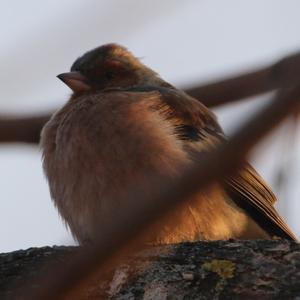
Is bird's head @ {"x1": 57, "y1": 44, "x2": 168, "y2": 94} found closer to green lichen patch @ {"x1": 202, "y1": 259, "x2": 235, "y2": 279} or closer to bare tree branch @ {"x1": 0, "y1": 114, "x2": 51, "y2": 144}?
bare tree branch @ {"x1": 0, "y1": 114, "x2": 51, "y2": 144}

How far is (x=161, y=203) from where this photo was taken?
127cm

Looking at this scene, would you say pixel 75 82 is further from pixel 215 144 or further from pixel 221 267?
pixel 221 267

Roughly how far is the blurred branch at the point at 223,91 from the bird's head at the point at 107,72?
291cm

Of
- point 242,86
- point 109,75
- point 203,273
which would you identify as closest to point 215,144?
point 109,75

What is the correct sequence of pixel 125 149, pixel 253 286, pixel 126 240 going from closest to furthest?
pixel 126 240
pixel 253 286
pixel 125 149

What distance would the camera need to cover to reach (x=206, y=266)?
3396mm

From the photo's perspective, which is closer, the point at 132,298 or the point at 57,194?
the point at 132,298

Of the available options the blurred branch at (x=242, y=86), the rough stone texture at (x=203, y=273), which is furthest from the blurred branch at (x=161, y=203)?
the rough stone texture at (x=203, y=273)

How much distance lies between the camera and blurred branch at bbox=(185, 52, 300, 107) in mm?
2537

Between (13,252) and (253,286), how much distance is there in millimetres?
1458

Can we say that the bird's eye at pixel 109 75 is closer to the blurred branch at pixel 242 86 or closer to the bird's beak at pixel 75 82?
the bird's beak at pixel 75 82

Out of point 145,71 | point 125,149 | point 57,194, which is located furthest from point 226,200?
point 145,71

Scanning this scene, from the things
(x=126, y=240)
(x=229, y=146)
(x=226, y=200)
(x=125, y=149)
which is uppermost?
(x=229, y=146)

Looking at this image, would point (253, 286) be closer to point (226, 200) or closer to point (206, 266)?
point (206, 266)
